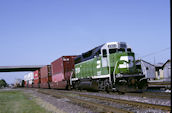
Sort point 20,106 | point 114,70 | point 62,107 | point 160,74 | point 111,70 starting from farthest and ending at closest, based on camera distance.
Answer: point 160,74, point 111,70, point 114,70, point 20,106, point 62,107

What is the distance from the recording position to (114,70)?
15562 millimetres

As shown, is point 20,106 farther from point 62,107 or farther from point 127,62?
point 127,62

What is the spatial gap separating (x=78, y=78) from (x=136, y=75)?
26.6ft

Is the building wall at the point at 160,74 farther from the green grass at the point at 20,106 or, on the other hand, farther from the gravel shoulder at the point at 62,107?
the gravel shoulder at the point at 62,107

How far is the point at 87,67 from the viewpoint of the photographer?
20000mm

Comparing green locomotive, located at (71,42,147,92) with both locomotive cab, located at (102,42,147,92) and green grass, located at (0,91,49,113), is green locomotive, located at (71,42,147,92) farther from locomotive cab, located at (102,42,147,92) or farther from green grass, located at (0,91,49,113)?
green grass, located at (0,91,49,113)

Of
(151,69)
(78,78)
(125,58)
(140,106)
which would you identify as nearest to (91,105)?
(140,106)

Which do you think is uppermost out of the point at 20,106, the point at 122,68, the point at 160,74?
the point at 122,68

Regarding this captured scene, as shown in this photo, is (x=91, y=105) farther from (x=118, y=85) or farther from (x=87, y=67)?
(x=87, y=67)

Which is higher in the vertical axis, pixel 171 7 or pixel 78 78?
pixel 171 7

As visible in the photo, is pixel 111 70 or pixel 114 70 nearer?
pixel 114 70

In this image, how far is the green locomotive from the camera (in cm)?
1512

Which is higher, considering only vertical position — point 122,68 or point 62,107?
point 122,68

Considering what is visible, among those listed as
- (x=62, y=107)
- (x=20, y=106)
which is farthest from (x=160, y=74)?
(x=62, y=107)
